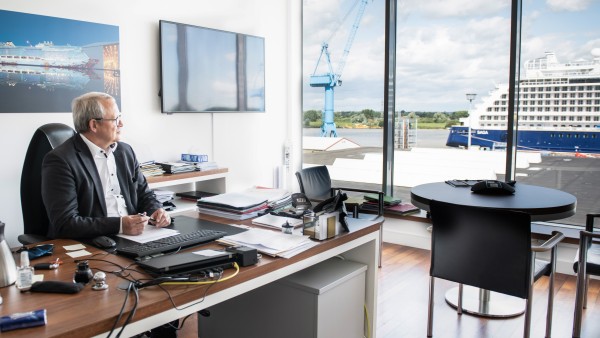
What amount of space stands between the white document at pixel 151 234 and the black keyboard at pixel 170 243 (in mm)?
59

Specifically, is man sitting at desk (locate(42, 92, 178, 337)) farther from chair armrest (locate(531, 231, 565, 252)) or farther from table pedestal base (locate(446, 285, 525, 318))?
table pedestal base (locate(446, 285, 525, 318))

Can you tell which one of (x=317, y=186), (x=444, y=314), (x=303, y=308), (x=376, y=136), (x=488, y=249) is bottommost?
(x=444, y=314)

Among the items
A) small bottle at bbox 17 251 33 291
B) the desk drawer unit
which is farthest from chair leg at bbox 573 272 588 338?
small bottle at bbox 17 251 33 291

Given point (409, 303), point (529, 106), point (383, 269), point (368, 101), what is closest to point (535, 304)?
point (409, 303)

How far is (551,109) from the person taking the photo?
4.06 meters

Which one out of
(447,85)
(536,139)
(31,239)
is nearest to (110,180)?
(31,239)

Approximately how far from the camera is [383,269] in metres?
4.04

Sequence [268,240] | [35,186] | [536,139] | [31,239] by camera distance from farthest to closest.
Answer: [536,139]
[35,186]
[31,239]
[268,240]

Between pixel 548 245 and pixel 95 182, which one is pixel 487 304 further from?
pixel 95 182

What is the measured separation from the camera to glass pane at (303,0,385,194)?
4.93 metres

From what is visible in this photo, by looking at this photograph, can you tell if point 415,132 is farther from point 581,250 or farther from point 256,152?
point 581,250

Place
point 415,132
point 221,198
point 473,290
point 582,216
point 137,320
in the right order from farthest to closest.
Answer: point 415,132
point 582,216
point 473,290
point 221,198
point 137,320

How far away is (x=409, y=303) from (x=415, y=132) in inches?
78.5

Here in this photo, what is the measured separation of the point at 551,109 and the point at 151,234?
3.46 m
